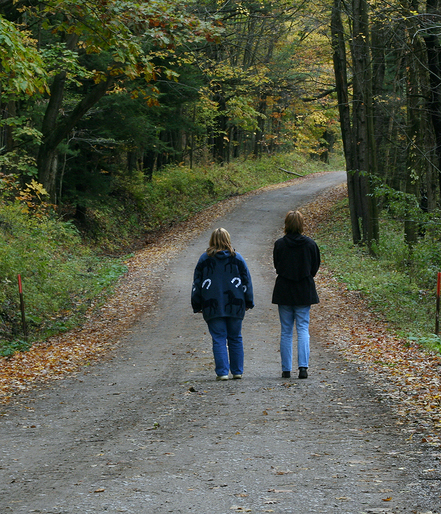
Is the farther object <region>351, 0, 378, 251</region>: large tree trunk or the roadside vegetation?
<region>351, 0, 378, 251</region>: large tree trunk

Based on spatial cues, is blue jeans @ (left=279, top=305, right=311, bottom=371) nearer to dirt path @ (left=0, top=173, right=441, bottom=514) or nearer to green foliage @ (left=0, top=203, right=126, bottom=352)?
dirt path @ (left=0, top=173, right=441, bottom=514)

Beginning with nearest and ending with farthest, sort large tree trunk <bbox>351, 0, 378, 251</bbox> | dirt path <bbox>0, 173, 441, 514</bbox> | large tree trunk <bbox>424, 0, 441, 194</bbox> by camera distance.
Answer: dirt path <bbox>0, 173, 441, 514</bbox>, large tree trunk <bbox>424, 0, 441, 194</bbox>, large tree trunk <bbox>351, 0, 378, 251</bbox>

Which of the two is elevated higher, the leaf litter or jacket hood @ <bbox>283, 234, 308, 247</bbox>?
jacket hood @ <bbox>283, 234, 308, 247</bbox>

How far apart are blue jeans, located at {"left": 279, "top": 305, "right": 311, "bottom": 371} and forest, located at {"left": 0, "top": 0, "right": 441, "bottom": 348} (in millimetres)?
4580

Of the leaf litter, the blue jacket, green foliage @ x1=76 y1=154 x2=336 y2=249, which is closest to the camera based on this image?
the leaf litter

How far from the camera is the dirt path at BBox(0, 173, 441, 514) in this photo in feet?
12.6

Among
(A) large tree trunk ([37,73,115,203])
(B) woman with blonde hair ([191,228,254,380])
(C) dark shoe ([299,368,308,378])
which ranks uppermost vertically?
(A) large tree trunk ([37,73,115,203])

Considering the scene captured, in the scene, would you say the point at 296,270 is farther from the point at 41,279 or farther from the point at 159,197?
the point at 159,197

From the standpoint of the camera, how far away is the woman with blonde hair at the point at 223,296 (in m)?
7.39

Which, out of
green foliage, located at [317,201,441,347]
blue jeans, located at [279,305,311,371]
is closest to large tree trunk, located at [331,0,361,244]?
green foliage, located at [317,201,441,347]

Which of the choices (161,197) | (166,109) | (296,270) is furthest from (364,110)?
(161,197)

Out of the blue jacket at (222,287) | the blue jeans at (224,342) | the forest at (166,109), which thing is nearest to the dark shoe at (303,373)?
the blue jeans at (224,342)

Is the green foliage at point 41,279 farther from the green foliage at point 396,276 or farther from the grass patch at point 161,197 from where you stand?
the green foliage at point 396,276

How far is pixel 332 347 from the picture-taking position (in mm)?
9711
